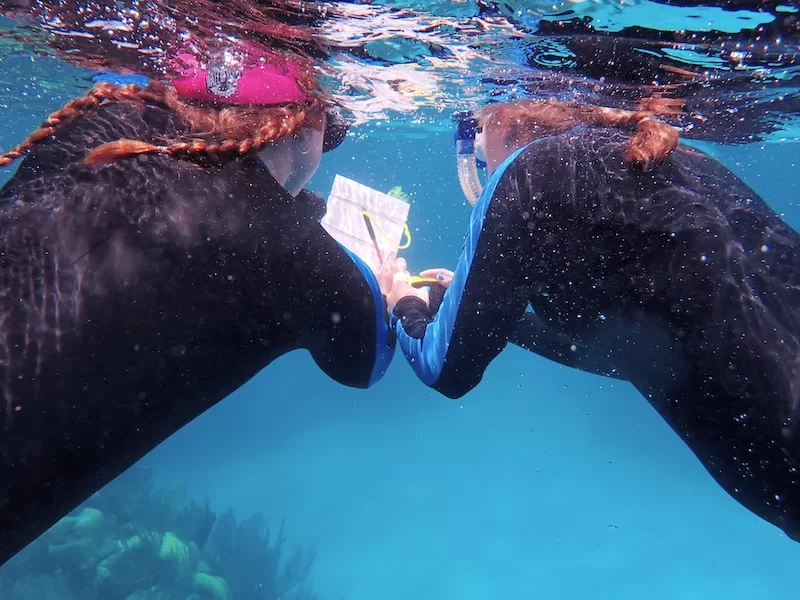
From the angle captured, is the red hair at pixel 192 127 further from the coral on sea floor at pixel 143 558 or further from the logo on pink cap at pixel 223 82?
the coral on sea floor at pixel 143 558

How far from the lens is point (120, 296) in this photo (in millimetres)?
1560

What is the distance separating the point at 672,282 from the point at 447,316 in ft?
3.46

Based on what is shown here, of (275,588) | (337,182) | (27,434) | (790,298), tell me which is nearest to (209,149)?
(27,434)

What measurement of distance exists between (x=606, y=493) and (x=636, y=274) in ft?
96.9

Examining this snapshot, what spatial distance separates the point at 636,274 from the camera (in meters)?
2.08

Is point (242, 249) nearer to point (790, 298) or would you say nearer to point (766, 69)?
point (790, 298)

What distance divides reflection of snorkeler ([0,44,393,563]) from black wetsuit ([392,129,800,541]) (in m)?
0.83

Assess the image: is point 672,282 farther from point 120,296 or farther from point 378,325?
point 120,296

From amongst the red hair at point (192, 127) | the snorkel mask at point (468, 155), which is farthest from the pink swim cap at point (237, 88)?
the snorkel mask at point (468, 155)

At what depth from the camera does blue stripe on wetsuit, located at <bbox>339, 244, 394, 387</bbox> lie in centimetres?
249

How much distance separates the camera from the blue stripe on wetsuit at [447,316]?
7.47 ft

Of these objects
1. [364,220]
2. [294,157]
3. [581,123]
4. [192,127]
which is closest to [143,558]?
[364,220]

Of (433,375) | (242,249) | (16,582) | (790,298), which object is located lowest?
(16,582)

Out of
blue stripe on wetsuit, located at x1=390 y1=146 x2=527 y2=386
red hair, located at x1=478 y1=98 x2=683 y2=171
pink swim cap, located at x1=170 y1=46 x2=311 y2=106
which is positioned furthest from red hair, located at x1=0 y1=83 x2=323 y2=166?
red hair, located at x1=478 y1=98 x2=683 y2=171
